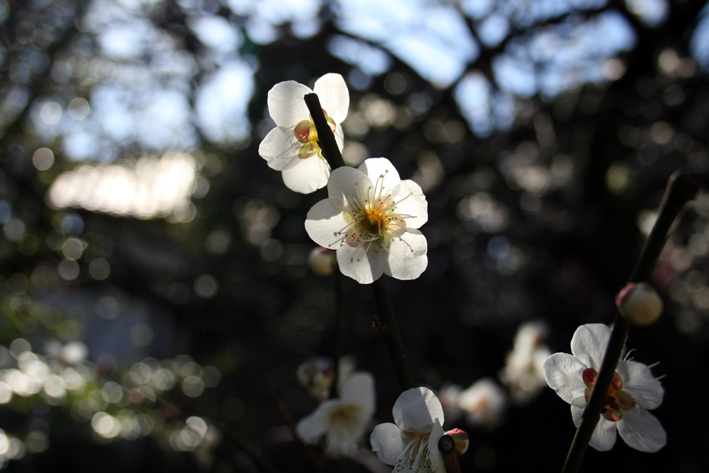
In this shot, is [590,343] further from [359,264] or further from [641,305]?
[359,264]

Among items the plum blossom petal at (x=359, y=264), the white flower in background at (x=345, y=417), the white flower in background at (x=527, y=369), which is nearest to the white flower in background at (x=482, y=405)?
the white flower in background at (x=527, y=369)

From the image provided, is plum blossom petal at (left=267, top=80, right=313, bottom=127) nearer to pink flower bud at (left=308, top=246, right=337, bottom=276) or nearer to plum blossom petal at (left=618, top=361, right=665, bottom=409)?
pink flower bud at (left=308, top=246, right=337, bottom=276)

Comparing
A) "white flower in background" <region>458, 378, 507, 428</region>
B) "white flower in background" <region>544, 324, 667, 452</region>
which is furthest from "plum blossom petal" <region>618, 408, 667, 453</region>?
"white flower in background" <region>458, 378, 507, 428</region>

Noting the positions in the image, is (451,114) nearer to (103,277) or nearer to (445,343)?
(445,343)

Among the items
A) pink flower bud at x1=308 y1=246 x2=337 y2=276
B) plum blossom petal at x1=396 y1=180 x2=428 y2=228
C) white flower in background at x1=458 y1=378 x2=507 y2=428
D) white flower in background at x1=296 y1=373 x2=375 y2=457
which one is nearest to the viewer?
plum blossom petal at x1=396 y1=180 x2=428 y2=228

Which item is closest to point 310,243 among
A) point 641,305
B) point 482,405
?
point 482,405

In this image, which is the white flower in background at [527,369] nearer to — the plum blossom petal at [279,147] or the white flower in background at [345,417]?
the white flower in background at [345,417]
